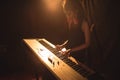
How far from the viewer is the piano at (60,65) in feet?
8.14

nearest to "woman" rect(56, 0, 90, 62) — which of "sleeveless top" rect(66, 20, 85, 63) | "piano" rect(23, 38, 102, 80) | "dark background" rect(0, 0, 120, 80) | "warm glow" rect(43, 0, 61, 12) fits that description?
"sleeveless top" rect(66, 20, 85, 63)

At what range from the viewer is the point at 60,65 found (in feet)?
9.49

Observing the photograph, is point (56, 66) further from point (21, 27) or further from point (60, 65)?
point (21, 27)

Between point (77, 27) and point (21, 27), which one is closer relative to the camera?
point (77, 27)

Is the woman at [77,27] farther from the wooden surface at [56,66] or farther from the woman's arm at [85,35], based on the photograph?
the wooden surface at [56,66]

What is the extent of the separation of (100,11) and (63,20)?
3733 mm

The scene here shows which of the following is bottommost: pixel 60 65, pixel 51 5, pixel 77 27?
pixel 60 65

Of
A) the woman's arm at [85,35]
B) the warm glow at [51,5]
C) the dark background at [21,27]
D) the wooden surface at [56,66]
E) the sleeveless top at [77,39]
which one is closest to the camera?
→ the wooden surface at [56,66]

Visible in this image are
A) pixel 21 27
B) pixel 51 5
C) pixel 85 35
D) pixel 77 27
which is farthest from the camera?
pixel 21 27

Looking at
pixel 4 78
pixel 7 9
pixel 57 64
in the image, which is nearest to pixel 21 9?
pixel 7 9

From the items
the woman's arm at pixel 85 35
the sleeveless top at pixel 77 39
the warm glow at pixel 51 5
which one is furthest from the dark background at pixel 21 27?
the woman's arm at pixel 85 35

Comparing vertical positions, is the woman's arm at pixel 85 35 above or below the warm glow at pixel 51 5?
below

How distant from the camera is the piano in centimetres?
248

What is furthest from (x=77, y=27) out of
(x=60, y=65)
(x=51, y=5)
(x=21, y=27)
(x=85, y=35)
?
(x=21, y=27)
